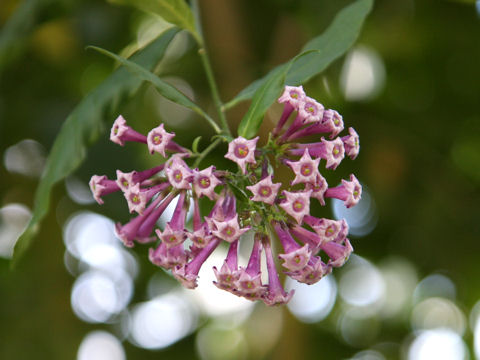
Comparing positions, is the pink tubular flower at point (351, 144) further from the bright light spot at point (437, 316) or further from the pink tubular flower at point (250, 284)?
the bright light spot at point (437, 316)

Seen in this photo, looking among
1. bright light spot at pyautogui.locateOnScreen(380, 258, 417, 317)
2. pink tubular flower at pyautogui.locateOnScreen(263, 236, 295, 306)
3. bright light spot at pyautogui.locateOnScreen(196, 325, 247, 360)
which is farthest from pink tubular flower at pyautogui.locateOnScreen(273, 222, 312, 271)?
bright light spot at pyautogui.locateOnScreen(196, 325, 247, 360)

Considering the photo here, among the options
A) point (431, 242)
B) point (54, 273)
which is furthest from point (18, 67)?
point (431, 242)

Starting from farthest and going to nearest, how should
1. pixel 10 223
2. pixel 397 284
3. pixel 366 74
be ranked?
pixel 397 284
pixel 366 74
pixel 10 223

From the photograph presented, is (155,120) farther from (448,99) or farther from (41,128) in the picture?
(448,99)

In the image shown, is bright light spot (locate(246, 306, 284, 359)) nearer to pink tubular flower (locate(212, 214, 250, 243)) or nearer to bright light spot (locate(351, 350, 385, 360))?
bright light spot (locate(351, 350, 385, 360))

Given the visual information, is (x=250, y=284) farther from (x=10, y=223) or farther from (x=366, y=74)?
(x=366, y=74)

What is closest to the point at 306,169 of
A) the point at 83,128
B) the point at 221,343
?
the point at 83,128

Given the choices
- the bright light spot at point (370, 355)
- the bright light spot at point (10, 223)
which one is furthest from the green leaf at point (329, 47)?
the bright light spot at point (370, 355)
